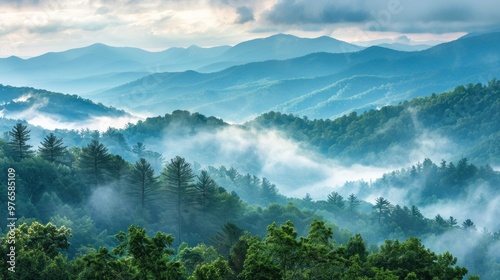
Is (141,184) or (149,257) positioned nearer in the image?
(149,257)

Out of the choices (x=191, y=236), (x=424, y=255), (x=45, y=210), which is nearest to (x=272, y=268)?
(x=424, y=255)

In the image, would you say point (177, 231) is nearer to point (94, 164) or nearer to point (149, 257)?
point (94, 164)

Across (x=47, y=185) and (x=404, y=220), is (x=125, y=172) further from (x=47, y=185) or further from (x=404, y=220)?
(x=404, y=220)

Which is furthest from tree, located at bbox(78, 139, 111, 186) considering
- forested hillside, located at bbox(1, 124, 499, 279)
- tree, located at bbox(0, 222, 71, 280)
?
tree, located at bbox(0, 222, 71, 280)

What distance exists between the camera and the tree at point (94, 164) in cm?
9119

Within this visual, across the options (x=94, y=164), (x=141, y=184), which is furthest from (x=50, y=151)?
Result: (x=141, y=184)

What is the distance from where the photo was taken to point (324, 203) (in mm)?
172875

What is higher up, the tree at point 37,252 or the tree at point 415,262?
the tree at point 37,252

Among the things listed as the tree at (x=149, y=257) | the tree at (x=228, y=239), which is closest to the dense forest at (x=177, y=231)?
the tree at (x=149, y=257)

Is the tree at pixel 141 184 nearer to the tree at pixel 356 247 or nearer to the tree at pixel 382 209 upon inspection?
the tree at pixel 356 247

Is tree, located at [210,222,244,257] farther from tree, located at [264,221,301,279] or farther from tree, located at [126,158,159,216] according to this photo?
tree, located at [126,158,159,216]

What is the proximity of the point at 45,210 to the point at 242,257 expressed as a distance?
155 feet

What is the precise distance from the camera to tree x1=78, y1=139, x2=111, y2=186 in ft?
299

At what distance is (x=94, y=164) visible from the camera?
91562 mm
